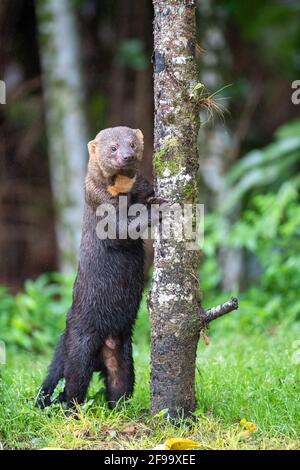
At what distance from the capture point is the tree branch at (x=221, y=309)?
443 centimetres

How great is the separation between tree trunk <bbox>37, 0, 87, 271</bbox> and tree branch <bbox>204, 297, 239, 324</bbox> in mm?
5423

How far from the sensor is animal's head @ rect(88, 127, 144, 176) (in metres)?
5.17

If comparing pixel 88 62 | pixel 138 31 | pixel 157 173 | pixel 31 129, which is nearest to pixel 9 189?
pixel 31 129

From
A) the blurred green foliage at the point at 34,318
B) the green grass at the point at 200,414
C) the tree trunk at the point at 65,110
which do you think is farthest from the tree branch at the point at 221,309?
the tree trunk at the point at 65,110

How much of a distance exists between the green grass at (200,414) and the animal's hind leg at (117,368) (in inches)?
4.1

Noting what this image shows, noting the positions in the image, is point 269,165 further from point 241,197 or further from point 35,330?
point 35,330

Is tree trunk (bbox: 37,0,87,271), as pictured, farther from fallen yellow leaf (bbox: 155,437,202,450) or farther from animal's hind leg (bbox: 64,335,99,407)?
fallen yellow leaf (bbox: 155,437,202,450)

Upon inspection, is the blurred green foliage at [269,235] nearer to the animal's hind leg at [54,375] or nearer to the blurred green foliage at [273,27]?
the blurred green foliage at [273,27]

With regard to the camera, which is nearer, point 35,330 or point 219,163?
point 35,330

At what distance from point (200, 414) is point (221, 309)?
2.13ft

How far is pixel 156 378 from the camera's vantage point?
4.64 m

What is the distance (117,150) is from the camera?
523cm

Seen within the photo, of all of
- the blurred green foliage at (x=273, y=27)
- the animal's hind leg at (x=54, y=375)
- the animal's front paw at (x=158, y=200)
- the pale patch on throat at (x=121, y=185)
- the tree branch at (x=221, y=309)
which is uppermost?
the blurred green foliage at (x=273, y=27)
